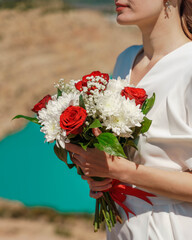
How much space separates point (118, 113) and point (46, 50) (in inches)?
511

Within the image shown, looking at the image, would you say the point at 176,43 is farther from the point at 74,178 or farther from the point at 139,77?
the point at 74,178

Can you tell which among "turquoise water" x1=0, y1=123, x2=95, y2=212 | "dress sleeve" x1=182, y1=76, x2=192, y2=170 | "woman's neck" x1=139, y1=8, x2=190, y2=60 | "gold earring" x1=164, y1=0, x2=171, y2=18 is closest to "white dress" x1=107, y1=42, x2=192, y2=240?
"dress sleeve" x1=182, y1=76, x2=192, y2=170

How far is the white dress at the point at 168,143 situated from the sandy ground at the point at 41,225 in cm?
324

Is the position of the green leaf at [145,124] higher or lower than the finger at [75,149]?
higher

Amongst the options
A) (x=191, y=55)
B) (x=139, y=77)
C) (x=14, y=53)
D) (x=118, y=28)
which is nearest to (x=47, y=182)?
(x=139, y=77)

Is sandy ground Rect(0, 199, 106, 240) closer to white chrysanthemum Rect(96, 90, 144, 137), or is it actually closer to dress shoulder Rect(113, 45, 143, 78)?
dress shoulder Rect(113, 45, 143, 78)

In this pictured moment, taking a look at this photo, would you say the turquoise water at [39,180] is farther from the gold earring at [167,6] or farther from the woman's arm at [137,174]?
the gold earring at [167,6]

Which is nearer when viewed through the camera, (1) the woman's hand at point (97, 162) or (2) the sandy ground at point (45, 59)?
(1) the woman's hand at point (97, 162)

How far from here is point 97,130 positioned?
6.17 feet

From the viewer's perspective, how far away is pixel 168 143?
1928 millimetres

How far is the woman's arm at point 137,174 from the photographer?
1.89 meters

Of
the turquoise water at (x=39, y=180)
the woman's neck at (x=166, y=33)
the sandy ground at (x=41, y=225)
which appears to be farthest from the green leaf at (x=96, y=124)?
the turquoise water at (x=39, y=180)

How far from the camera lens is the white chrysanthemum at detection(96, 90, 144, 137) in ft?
5.94

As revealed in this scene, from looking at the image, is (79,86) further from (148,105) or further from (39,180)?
(39,180)
